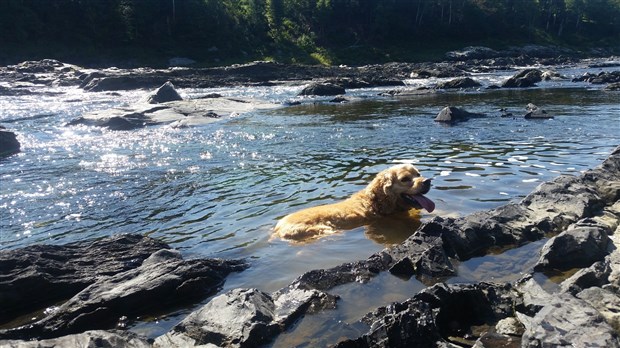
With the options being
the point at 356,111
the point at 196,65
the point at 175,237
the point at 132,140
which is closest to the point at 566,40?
the point at 196,65

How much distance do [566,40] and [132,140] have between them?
10412 centimetres

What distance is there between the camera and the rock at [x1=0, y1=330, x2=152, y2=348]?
13.3 feet

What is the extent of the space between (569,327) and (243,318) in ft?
8.90

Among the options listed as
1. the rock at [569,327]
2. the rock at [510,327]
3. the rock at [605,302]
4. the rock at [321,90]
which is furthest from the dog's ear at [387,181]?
the rock at [321,90]

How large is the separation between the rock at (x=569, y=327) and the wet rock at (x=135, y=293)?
3609mm

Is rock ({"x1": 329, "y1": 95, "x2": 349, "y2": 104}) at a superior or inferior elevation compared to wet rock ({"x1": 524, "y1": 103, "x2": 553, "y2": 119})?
inferior

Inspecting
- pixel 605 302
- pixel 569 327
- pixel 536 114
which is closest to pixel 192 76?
pixel 536 114

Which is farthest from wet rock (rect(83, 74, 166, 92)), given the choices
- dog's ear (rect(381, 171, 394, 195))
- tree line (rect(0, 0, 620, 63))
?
dog's ear (rect(381, 171, 394, 195))

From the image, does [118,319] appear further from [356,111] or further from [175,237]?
[356,111]

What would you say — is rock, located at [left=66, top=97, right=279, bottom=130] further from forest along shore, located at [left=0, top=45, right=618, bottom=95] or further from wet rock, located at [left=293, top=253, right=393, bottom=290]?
wet rock, located at [left=293, top=253, right=393, bottom=290]

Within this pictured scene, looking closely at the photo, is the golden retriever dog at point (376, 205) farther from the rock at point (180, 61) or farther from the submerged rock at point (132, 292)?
the rock at point (180, 61)

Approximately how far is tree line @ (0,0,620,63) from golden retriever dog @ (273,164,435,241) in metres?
64.9

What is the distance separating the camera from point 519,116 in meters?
20.8

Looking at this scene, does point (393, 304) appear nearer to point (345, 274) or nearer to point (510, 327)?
point (510, 327)
